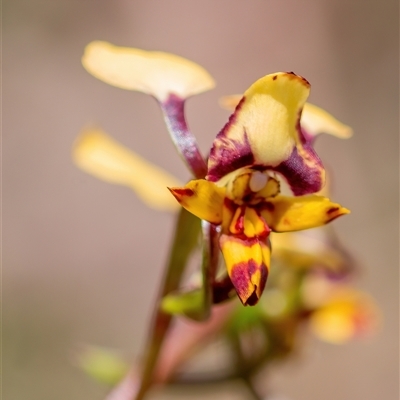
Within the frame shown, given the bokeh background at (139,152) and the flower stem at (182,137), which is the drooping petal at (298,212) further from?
the bokeh background at (139,152)

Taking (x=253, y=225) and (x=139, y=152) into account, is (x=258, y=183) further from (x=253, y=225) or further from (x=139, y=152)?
(x=139, y=152)

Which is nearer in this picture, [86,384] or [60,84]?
[86,384]

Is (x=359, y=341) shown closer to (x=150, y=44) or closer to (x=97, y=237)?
(x=97, y=237)

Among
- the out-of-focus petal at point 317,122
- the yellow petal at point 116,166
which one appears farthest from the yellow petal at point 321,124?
the yellow petal at point 116,166

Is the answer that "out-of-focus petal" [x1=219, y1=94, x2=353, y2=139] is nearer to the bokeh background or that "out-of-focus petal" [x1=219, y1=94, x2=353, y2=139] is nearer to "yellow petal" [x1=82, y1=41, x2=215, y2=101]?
"yellow petal" [x1=82, y1=41, x2=215, y2=101]

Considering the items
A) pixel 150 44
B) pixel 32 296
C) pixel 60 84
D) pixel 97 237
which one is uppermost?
pixel 150 44

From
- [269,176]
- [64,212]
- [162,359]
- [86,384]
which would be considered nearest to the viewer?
[269,176]

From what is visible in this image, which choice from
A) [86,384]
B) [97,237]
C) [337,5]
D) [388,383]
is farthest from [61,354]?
[337,5]
